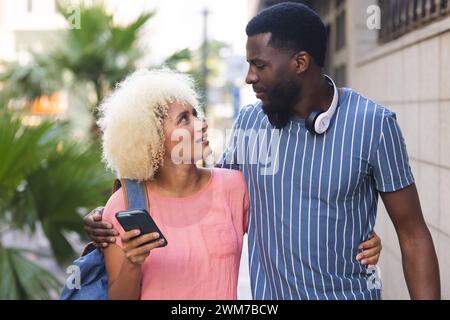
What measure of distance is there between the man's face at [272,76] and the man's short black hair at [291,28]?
2 centimetres

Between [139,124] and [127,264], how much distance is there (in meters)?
0.45

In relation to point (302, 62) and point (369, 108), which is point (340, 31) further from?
point (369, 108)

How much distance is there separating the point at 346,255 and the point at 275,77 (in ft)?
1.99

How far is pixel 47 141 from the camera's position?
4484 mm

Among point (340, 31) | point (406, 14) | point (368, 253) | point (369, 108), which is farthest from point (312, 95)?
point (340, 31)

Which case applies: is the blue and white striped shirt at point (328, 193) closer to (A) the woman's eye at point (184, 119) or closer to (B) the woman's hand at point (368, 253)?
(B) the woman's hand at point (368, 253)

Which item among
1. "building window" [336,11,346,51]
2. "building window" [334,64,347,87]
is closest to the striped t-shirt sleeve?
"building window" [334,64,347,87]

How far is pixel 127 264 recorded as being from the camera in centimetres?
199

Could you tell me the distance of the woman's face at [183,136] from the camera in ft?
7.23

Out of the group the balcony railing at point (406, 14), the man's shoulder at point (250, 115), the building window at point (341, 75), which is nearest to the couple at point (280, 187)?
the man's shoulder at point (250, 115)

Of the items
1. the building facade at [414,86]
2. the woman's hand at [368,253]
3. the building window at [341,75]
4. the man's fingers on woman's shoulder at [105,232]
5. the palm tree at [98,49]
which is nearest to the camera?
the man's fingers on woman's shoulder at [105,232]

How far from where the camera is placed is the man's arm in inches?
81.2

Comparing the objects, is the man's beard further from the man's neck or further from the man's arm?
the man's arm

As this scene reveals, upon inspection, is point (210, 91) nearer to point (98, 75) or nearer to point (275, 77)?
point (98, 75)
